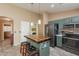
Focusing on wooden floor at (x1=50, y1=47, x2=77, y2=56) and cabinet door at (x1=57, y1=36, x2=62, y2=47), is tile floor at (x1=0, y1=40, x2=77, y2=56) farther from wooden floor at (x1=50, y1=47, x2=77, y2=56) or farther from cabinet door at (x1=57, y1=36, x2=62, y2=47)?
cabinet door at (x1=57, y1=36, x2=62, y2=47)

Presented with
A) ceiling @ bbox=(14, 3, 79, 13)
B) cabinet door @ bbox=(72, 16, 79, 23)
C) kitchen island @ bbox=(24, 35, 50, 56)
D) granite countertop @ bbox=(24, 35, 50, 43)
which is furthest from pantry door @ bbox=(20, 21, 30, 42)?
cabinet door @ bbox=(72, 16, 79, 23)

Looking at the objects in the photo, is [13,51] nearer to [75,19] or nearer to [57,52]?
[57,52]

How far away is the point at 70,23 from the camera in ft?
6.79

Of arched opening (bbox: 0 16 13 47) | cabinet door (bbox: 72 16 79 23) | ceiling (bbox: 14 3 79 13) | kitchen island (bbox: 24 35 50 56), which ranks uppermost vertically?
ceiling (bbox: 14 3 79 13)

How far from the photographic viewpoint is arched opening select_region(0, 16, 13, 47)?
207 cm

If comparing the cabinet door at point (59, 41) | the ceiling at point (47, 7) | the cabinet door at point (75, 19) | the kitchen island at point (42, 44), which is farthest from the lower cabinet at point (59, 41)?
the ceiling at point (47, 7)

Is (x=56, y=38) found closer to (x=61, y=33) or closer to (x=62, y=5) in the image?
(x=61, y=33)

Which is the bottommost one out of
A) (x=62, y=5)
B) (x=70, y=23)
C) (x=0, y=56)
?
(x=0, y=56)

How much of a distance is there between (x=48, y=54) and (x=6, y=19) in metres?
1.21

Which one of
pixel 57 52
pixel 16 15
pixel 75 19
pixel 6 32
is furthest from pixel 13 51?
pixel 75 19

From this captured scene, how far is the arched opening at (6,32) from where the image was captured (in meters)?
2.07

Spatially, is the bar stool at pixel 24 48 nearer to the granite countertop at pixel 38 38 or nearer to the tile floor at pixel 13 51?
the tile floor at pixel 13 51

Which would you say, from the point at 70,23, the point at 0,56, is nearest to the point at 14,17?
the point at 0,56

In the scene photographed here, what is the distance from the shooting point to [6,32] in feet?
6.95
